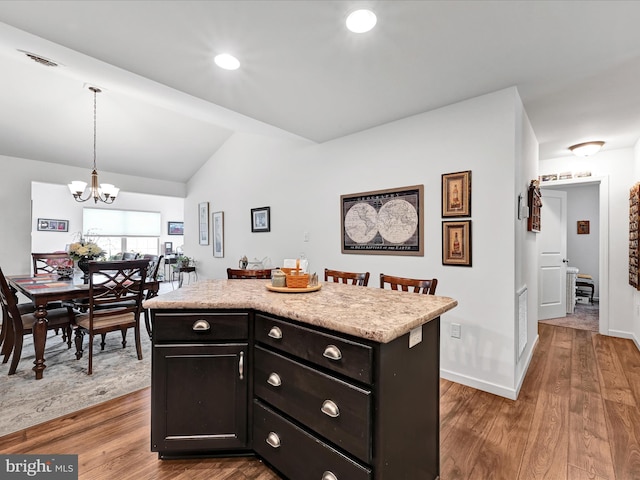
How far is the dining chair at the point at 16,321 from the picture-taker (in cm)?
266

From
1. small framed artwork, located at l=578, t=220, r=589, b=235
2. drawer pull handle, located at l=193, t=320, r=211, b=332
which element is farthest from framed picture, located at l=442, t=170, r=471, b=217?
small framed artwork, located at l=578, t=220, r=589, b=235

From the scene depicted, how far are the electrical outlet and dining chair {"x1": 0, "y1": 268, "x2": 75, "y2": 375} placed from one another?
364 cm

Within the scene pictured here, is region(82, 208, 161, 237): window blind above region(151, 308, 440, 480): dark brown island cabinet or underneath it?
above

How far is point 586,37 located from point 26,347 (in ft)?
18.3

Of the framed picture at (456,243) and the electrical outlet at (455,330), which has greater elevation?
the framed picture at (456,243)

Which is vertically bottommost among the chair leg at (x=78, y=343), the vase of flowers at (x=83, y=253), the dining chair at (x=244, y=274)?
the chair leg at (x=78, y=343)

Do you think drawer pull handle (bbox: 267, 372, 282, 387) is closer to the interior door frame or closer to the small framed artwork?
the interior door frame

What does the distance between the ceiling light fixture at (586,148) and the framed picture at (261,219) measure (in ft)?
13.3

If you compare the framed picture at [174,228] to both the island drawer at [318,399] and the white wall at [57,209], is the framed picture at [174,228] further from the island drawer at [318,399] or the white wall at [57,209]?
the island drawer at [318,399]

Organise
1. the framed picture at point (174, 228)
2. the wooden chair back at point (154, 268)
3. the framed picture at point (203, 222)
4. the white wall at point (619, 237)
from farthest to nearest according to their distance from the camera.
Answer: the framed picture at point (174, 228) < the framed picture at point (203, 222) < the white wall at point (619, 237) < the wooden chair back at point (154, 268)

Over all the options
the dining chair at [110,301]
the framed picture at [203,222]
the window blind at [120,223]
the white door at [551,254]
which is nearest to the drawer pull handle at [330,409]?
the dining chair at [110,301]

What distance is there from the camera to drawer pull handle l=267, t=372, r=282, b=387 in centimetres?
146

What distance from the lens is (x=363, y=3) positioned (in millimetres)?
→ 1542

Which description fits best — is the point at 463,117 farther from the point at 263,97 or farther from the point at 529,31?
the point at 263,97
